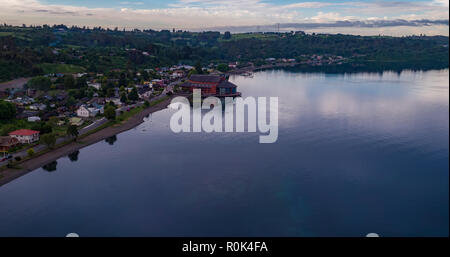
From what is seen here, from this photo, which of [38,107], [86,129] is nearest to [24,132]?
[86,129]

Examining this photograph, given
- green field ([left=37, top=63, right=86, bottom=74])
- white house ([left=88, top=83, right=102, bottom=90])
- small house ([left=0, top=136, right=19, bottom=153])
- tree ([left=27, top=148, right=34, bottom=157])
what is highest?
green field ([left=37, top=63, right=86, bottom=74])

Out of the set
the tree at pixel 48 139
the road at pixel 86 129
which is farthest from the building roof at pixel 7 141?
the tree at pixel 48 139

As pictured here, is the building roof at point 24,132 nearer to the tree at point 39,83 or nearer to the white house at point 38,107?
the white house at point 38,107

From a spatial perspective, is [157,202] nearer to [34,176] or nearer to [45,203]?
[45,203]

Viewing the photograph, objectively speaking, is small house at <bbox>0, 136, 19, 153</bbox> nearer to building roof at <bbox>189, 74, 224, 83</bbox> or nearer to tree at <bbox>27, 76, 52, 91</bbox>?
tree at <bbox>27, 76, 52, 91</bbox>

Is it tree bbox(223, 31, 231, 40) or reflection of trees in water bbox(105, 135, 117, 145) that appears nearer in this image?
reflection of trees in water bbox(105, 135, 117, 145)

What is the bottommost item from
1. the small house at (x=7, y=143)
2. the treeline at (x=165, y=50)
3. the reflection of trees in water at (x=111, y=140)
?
the reflection of trees in water at (x=111, y=140)

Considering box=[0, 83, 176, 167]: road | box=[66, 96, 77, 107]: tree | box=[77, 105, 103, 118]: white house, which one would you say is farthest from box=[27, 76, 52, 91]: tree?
box=[77, 105, 103, 118]: white house
